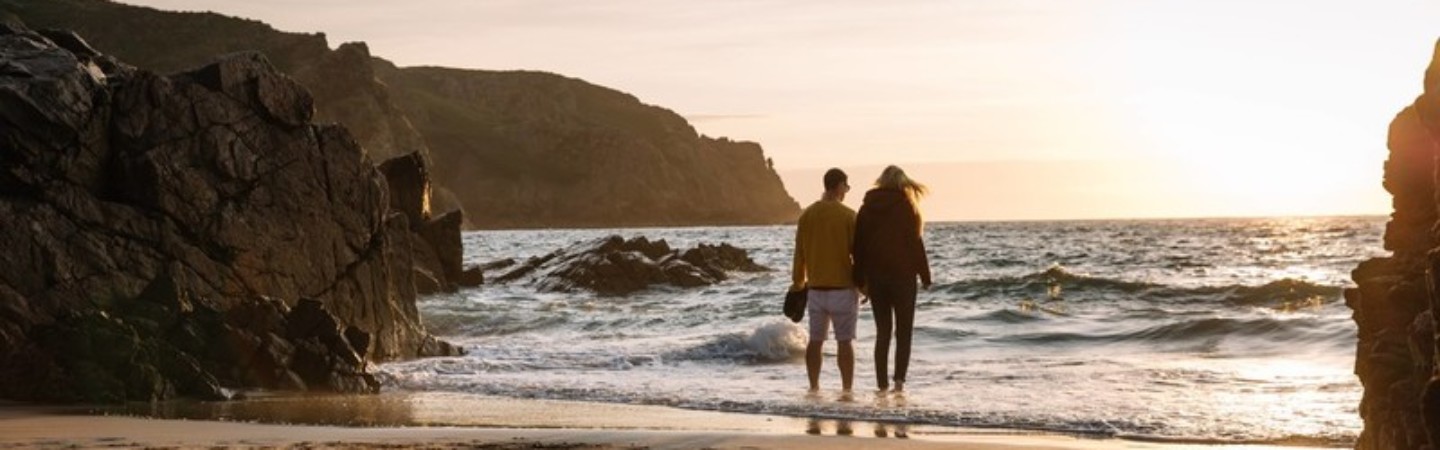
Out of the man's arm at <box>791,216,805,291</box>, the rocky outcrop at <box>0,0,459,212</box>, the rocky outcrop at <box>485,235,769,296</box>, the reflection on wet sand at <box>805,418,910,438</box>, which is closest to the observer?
the reflection on wet sand at <box>805,418,910,438</box>

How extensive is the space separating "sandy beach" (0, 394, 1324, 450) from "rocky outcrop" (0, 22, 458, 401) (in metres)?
0.77

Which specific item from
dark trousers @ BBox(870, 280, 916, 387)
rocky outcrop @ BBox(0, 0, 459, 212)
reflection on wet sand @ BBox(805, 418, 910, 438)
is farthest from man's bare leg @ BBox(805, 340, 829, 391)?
rocky outcrop @ BBox(0, 0, 459, 212)

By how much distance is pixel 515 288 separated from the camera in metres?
38.1

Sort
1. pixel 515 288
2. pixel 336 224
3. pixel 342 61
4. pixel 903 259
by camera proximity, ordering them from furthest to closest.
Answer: pixel 342 61, pixel 515 288, pixel 336 224, pixel 903 259

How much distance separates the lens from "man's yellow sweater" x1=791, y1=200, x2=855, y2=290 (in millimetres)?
13367

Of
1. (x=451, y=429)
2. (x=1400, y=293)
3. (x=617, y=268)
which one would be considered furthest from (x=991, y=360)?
(x=617, y=268)

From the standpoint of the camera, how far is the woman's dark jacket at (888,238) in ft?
43.3

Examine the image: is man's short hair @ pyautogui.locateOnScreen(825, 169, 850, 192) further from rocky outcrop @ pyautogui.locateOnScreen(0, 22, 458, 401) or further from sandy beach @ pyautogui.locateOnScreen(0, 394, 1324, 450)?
rocky outcrop @ pyautogui.locateOnScreen(0, 22, 458, 401)

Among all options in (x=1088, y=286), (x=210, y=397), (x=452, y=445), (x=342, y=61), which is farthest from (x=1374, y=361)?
(x=342, y=61)

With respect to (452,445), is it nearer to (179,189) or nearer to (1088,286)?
(179,189)

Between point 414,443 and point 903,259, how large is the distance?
18.0 ft

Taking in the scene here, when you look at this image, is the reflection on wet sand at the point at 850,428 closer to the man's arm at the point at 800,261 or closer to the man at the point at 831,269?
the man at the point at 831,269

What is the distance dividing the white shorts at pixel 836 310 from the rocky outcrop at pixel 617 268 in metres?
21.1

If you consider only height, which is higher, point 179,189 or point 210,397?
point 179,189
